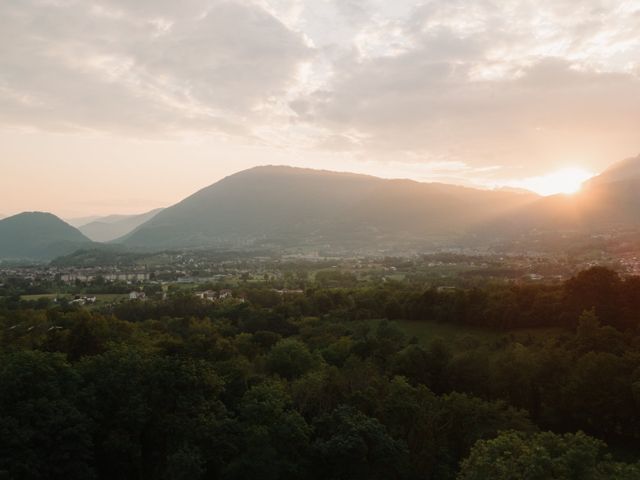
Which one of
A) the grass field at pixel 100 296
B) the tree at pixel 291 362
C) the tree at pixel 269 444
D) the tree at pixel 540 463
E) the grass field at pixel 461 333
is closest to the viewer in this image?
the tree at pixel 540 463

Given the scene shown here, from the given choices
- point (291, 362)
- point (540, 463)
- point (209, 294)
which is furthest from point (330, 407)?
point (209, 294)

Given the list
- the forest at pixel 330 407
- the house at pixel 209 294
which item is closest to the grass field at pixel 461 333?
the forest at pixel 330 407

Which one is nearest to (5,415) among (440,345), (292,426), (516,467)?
(292,426)

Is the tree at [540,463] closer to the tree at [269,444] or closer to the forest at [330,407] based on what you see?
the forest at [330,407]

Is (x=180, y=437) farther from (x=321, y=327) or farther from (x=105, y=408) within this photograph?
(x=321, y=327)

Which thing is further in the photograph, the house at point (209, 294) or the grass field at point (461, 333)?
the house at point (209, 294)

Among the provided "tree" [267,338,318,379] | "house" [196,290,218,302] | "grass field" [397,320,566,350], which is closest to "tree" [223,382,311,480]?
"tree" [267,338,318,379]

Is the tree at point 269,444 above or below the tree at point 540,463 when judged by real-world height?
below
